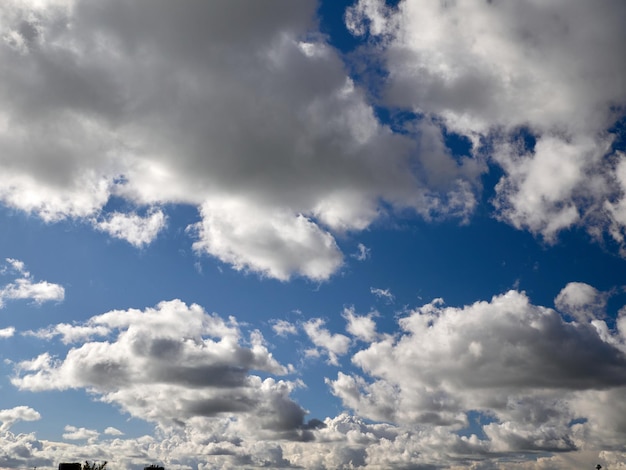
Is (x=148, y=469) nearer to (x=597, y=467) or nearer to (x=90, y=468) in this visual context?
(x=90, y=468)

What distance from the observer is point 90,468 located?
123 metres

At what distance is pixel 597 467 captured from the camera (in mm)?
142375

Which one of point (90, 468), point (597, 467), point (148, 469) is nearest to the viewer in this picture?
point (90, 468)

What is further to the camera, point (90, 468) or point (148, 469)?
point (148, 469)

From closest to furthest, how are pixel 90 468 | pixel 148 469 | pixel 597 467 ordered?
pixel 90 468, pixel 597 467, pixel 148 469

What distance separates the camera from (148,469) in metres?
200

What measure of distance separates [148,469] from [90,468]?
90575mm

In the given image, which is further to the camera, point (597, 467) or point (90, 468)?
point (597, 467)

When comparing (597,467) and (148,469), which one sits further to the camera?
(148,469)

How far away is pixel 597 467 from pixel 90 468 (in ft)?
573

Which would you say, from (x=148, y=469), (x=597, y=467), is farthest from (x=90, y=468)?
(x=597, y=467)

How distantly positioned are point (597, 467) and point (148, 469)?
198947 mm
